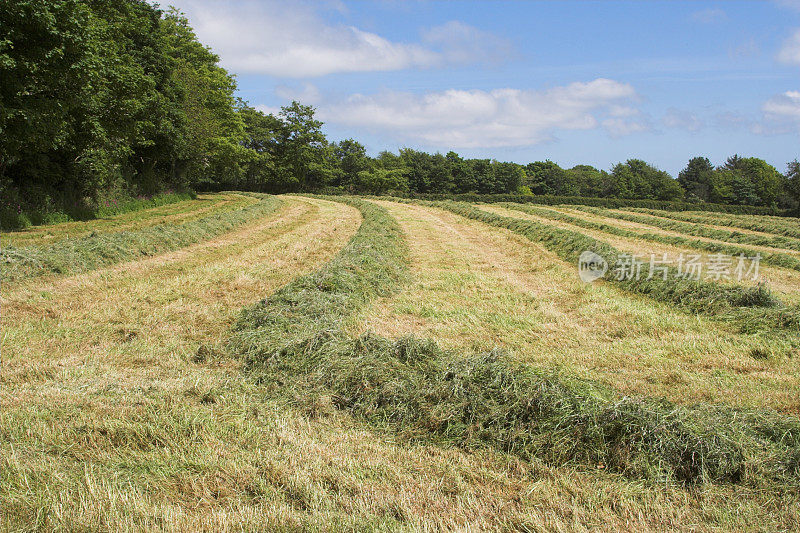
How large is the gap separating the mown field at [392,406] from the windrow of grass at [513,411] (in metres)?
0.02

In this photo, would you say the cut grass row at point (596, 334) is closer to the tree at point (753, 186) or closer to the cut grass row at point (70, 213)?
the cut grass row at point (70, 213)

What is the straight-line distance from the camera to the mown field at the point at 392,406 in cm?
310

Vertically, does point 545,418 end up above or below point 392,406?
above

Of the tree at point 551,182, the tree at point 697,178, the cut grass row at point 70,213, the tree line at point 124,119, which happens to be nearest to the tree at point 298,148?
the tree line at point 124,119

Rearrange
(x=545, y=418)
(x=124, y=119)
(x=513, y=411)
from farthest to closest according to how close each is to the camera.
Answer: (x=124, y=119) < (x=513, y=411) < (x=545, y=418)

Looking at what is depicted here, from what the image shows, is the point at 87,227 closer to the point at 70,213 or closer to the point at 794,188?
the point at 70,213

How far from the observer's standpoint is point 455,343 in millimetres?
6297

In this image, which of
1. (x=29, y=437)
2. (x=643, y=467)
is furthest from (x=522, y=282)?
(x=29, y=437)

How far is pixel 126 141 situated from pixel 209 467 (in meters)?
22.6

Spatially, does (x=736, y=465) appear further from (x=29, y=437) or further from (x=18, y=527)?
(x=29, y=437)

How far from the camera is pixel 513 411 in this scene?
165 inches

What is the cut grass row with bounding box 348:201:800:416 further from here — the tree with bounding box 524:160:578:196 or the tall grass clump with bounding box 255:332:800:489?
the tree with bounding box 524:160:578:196

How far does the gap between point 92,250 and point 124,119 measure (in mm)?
11289

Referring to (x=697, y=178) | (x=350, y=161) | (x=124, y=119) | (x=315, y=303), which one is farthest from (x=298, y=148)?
(x=697, y=178)
